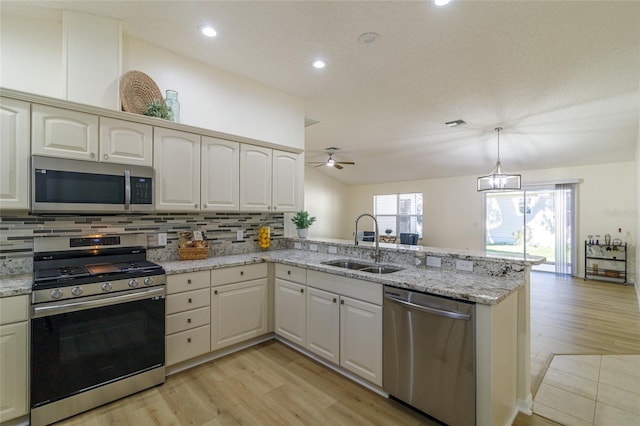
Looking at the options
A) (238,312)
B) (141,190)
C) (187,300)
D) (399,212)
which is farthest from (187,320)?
(399,212)

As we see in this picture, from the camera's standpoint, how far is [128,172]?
7.73 feet

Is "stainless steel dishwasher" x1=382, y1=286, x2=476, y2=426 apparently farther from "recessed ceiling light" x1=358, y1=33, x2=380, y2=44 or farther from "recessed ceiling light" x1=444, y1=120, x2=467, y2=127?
"recessed ceiling light" x1=444, y1=120, x2=467, y2=127

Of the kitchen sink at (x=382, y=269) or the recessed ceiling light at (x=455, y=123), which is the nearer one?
the kitchen sink at (x=382, y=269)

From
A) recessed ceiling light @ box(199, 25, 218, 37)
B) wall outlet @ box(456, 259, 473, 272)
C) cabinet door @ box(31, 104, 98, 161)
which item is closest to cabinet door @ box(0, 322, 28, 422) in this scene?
cabinet door @ box(31, 104, 98, 161)

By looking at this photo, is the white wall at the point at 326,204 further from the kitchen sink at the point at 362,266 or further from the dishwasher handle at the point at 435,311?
the dishwasher handle at the point at 435,311

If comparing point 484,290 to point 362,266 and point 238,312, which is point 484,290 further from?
point 238,312

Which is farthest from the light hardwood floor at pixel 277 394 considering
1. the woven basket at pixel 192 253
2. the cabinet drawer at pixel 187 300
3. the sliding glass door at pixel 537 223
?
the sliding glass door at pixel 537 223

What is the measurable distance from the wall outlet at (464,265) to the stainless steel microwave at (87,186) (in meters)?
2.59

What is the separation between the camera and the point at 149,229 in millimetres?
2799

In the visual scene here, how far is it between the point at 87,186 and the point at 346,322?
7.39ft

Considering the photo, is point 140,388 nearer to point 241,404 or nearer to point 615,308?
point 241,404

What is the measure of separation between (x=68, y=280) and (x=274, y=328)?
1.83 meters

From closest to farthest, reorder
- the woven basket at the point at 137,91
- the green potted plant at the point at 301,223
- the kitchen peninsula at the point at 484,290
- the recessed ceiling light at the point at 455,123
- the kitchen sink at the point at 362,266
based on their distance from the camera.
A: the kitchen peninsula at the point at 484,290 → the woven basket at the point at 137,91 → the kitchen sink at the point at 362,266 → the green potted plant at the point at 301,223 → the recessed ceiling light at the point at 455,123

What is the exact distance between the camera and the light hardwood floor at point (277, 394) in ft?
6.37
